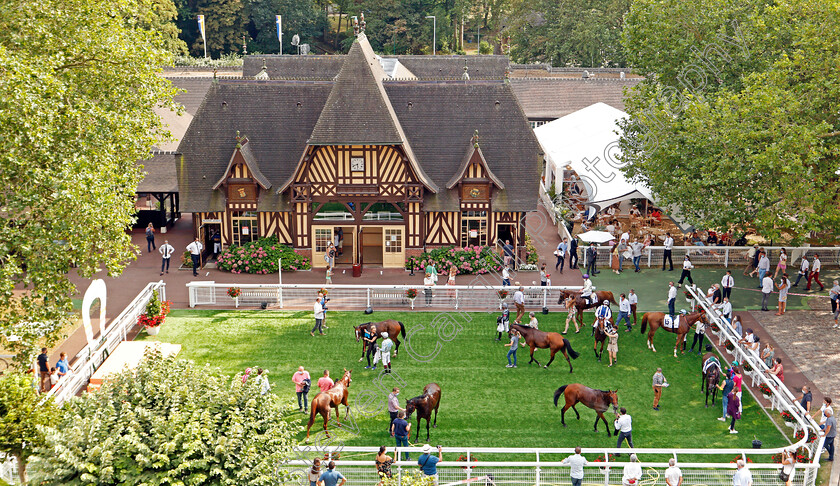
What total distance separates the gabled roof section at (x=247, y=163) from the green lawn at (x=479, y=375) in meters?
6.60

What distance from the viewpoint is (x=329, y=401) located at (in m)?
22.5

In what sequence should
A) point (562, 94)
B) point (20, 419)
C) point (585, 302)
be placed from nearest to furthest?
1. point (20, 419)
2. point (585, 302)
3. point (562, 94)

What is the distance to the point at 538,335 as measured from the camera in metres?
26.6

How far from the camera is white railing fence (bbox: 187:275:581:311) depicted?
31438 millimetres

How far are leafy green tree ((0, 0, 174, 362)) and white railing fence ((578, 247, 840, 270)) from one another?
61.5 feet

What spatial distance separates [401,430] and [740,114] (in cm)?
1792

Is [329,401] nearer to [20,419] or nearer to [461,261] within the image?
[20,419]

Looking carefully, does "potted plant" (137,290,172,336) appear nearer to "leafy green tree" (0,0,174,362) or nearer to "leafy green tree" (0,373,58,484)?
"leafy green tree" (0,0,174,362)

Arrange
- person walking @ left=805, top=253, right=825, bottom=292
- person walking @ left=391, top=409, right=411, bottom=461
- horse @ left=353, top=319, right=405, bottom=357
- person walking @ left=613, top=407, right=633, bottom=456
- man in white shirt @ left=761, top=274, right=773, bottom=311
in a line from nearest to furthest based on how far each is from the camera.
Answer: person walking @ left=391, top=409, right=411, bottom=461 < person walking @ left=613, top=407, right=633, bottom=456 < horse @ left=353, top=319, right=405, bottom=357 < man in white shirt @ left=761, top=274, right=773, bottom=311 < person walking @ left=805, top=253, right=825, bottom=292

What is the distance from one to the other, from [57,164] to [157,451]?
1014 cm

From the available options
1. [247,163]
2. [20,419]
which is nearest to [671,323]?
[247,163]

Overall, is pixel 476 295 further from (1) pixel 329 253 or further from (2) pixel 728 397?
(2) pixel 728 397

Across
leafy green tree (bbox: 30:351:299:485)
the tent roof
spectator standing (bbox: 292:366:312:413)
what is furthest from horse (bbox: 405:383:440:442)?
the tent roof

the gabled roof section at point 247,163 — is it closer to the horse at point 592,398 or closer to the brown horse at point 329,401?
the brown horse at point 329,401
